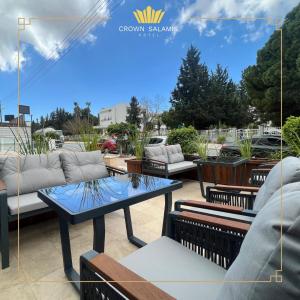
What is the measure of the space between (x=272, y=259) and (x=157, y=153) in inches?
143

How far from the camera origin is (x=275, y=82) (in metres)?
10.8

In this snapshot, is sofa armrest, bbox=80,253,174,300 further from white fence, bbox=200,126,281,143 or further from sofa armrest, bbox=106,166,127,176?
white fence, bbox=200,126,281,143

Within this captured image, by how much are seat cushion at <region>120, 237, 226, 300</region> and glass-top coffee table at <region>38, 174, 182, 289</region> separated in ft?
1.29

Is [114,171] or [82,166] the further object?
[114,171]

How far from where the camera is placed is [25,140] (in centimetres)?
282

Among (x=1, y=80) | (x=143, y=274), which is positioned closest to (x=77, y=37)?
(x=1, y=80)

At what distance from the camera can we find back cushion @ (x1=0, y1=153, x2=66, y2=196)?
90.3 inches

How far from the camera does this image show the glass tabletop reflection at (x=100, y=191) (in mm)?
1606

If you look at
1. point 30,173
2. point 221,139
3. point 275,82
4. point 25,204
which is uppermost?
point 275,82

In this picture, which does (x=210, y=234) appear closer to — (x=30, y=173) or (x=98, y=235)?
(x=98, y=235)

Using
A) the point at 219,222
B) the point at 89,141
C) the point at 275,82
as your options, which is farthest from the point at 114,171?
the point at 275,82

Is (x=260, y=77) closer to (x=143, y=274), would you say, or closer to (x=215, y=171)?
(x=215, y=171)

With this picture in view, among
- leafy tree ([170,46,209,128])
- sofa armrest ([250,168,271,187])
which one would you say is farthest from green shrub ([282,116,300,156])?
leafy tree ([170,46,209,128])

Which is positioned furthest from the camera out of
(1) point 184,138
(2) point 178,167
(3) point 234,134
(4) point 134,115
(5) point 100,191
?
(1) point 184,138
